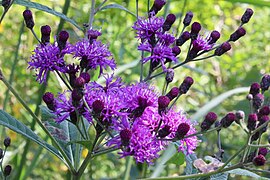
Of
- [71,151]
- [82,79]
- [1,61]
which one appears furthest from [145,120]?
[1,61]

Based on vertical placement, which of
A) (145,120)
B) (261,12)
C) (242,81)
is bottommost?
(145,120)

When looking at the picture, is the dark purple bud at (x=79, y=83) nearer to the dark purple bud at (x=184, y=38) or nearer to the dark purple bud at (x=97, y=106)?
the dark purple bud at (x=97, y=106)

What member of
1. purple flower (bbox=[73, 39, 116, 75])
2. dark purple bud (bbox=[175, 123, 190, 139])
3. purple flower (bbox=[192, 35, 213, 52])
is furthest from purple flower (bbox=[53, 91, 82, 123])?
purple flower (bbox=[192, 35, 213, 52])

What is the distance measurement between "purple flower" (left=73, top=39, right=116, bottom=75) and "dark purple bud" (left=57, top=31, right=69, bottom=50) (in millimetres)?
28

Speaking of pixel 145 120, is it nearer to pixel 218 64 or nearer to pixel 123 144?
pixel 123 144

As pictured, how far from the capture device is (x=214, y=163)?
1056 millimetres

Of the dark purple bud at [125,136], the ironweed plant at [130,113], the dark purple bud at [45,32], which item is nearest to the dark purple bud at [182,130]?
the ironweed plant at [130,113]

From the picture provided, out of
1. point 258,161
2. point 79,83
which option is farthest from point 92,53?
point 258,161

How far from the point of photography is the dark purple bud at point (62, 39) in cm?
111

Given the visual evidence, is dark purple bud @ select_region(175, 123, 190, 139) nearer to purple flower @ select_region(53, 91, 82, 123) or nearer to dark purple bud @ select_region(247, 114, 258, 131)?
dark purple bud @ select_region(247, 114, 258, 131)

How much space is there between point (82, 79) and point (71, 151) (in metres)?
0.33

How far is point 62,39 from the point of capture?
3.67 feet

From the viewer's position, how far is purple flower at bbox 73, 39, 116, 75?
3.70 feet

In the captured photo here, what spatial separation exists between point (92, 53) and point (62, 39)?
0.23 ft
